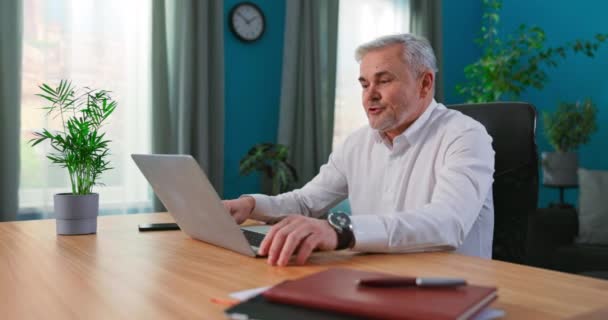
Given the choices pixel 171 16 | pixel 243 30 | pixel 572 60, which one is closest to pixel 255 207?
pixel 171 16

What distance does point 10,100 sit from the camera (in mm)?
3102

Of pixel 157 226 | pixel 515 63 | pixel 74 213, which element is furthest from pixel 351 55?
pixel 74 213

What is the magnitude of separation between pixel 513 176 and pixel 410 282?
3.64ft

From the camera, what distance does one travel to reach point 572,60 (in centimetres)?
489

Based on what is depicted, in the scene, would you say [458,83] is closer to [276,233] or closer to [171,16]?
[171,16]

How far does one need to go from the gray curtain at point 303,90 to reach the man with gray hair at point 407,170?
6.98ft

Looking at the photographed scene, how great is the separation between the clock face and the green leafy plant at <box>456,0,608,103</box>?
1757 millimetres

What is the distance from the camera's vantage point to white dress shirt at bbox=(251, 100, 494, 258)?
126 centimetres

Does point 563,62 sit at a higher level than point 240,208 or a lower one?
higher

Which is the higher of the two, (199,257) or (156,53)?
(156,53)

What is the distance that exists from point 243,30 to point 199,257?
3.06 metres

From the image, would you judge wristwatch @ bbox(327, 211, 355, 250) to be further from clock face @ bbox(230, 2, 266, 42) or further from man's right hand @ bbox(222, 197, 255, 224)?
clock face @ bbox(230, 2, 266, 42)

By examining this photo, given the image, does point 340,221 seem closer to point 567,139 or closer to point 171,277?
point 171,277

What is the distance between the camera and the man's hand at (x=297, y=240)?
110 cm
